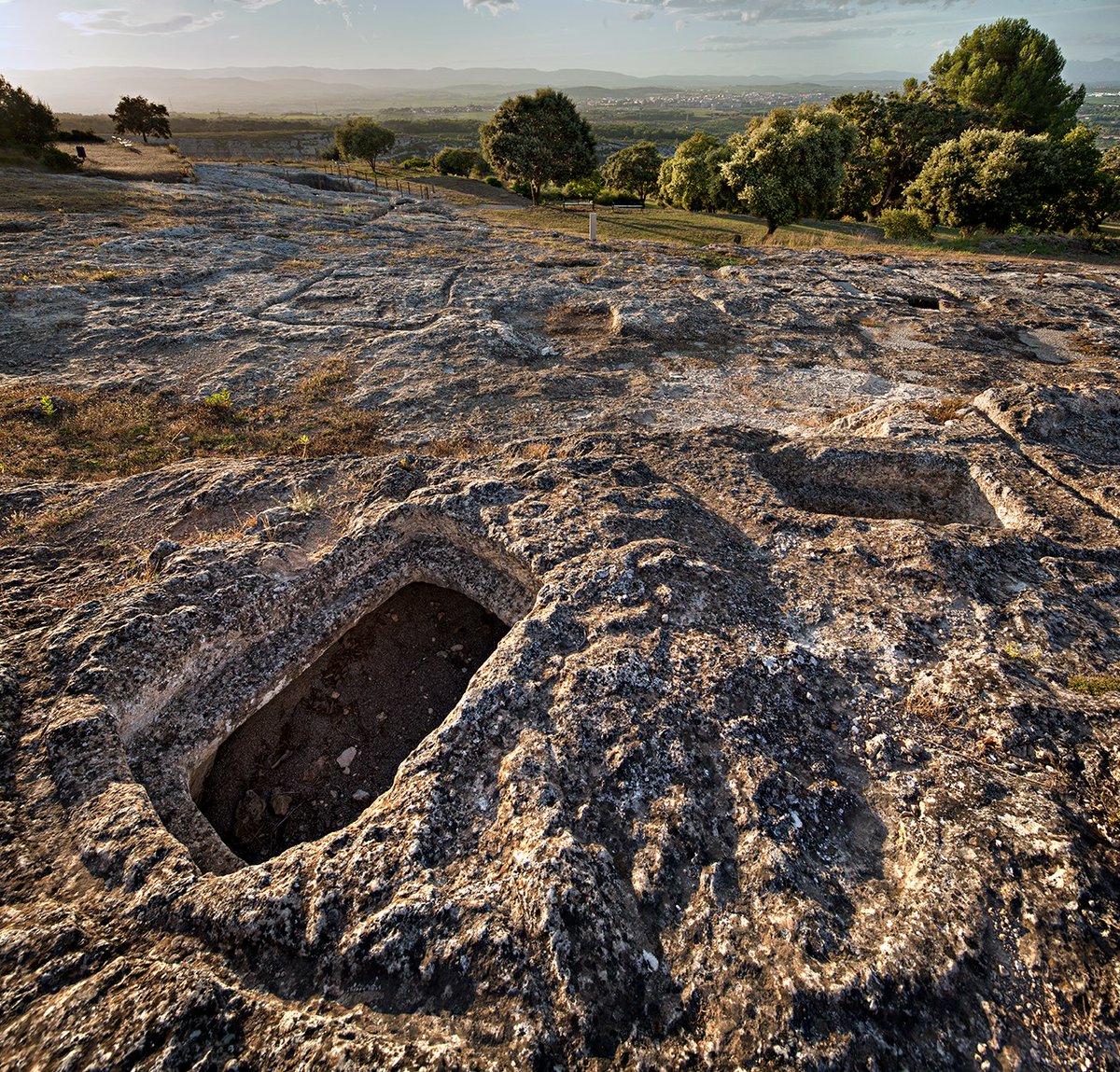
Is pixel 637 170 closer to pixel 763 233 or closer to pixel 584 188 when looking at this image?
pixel 584 188

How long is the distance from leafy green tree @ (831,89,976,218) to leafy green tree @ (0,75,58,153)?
61659 millimetres

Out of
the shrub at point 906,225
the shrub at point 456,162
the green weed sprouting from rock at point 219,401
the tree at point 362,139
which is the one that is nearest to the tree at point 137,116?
the tree at point 362,139

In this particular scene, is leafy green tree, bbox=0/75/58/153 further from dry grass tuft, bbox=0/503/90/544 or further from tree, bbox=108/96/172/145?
dry grass tuft, bbox=0/503/90/544

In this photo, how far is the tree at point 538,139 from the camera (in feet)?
144

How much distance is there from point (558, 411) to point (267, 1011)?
10.9 meters

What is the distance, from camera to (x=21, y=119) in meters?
46.0

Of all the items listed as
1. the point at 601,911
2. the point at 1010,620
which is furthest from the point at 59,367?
the point at 1010,620

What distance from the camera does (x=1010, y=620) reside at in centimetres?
726

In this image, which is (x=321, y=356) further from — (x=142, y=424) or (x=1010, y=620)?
(x=1010, y=620)

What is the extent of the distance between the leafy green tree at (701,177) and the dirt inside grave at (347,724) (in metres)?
43.8

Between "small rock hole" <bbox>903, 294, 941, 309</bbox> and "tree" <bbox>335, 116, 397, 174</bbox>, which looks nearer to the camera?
"small rock hole" <bbox>903, 294, 941, 309</bbox>

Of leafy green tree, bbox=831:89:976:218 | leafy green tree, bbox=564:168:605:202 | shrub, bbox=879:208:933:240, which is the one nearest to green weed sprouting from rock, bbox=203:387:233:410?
shrub, bbox=879:208:933:240

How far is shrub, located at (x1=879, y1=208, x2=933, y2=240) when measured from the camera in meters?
31.9

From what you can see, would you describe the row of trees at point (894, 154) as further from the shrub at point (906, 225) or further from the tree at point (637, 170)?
the shrub at point (906, 225)
